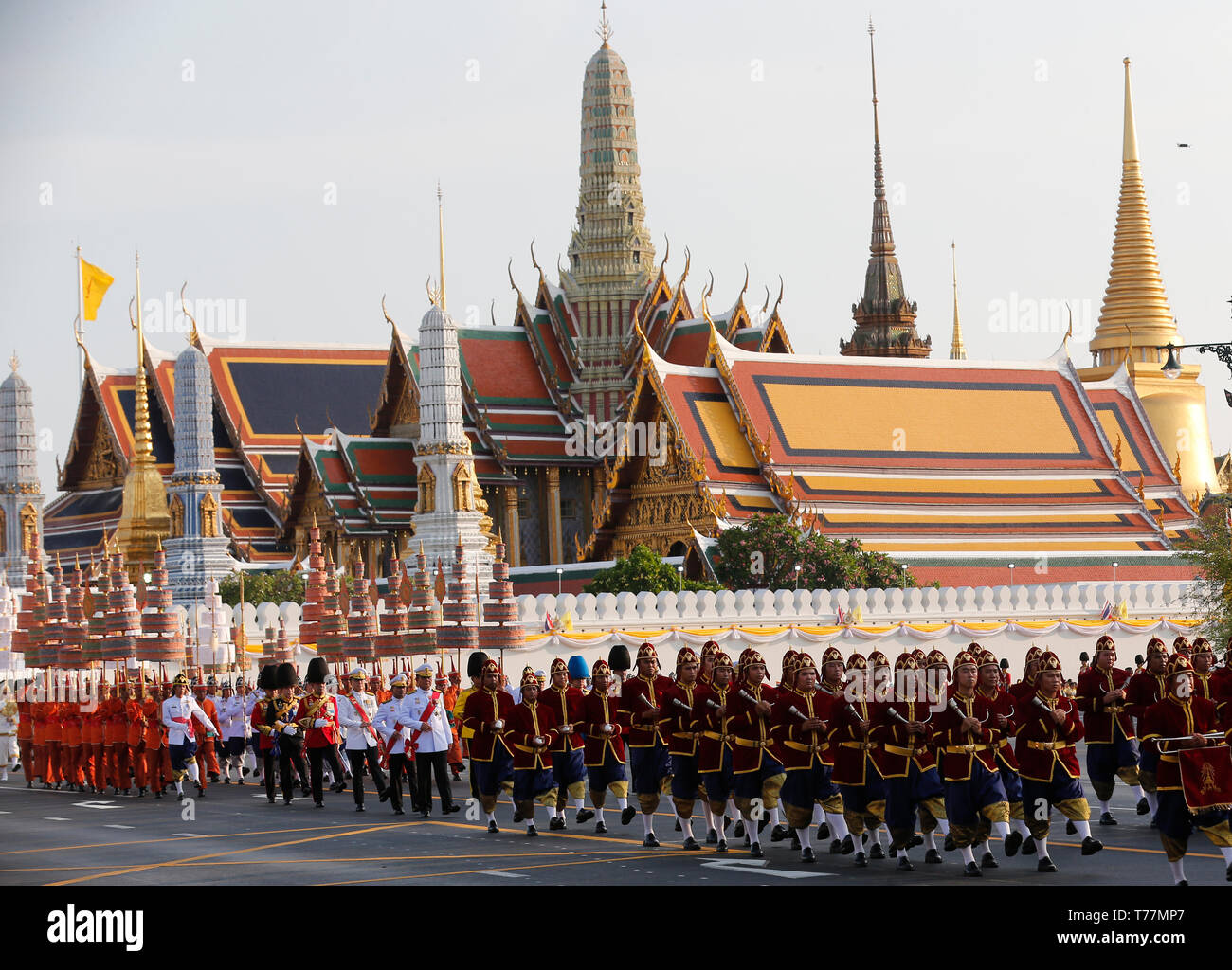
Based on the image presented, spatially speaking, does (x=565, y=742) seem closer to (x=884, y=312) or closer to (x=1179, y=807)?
(x=1179, y=807)

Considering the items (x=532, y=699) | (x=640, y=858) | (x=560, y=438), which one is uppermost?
(x=560, y=438)

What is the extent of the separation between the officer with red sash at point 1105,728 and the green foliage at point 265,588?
3154cm

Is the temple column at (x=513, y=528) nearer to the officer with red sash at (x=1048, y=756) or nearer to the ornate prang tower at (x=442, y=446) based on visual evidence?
the ornate prang tower at (x=442, y=446)

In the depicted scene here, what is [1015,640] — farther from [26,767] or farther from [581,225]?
[581,225]

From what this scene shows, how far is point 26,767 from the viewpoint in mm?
30281

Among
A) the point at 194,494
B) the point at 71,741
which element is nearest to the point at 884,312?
the point at 194,494

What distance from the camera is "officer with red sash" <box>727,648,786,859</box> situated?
1689 cm

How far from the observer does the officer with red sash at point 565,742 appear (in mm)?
18953

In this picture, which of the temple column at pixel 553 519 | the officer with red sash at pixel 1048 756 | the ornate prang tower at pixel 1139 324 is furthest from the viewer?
the ornate prang tower at pixel 1139 324

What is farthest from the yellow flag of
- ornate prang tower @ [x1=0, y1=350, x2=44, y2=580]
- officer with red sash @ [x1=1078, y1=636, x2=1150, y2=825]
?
officer with red sash @ [x1=1078, y1=636, x2=1150, y2=825]

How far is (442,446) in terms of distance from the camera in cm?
4950

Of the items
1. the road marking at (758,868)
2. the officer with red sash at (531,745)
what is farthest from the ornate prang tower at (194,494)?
the road marking at (758,868)
